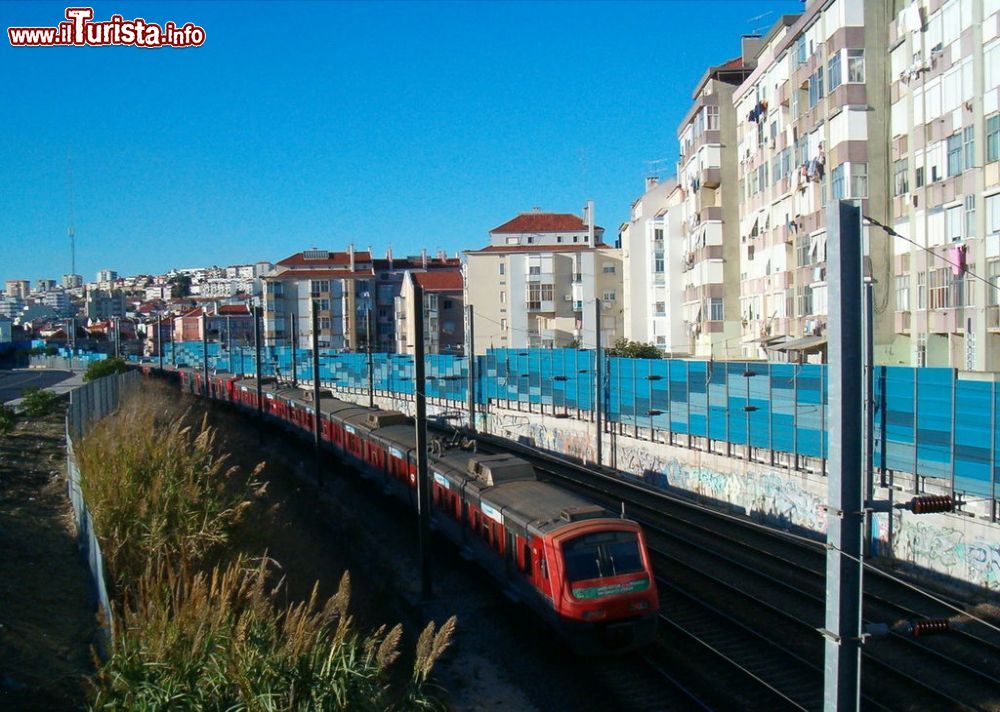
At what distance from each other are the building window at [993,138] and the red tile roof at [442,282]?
75.0 metres

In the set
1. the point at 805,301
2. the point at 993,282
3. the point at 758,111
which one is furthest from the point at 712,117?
the point at 993,282

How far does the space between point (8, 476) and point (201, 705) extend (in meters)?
16.4

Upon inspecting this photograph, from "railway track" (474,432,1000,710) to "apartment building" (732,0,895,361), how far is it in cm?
1032

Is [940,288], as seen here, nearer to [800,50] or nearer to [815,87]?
[815,87]

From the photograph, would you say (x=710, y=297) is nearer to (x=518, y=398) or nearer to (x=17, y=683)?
(x=518, y=398)

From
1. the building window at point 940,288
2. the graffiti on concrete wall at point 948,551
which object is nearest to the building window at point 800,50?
the building window at point 940,288

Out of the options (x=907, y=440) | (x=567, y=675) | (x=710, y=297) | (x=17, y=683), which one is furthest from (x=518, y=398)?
(x=17, y=683)

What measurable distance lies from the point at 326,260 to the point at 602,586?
98.0 m

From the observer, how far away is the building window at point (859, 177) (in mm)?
28906

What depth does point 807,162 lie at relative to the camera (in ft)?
103

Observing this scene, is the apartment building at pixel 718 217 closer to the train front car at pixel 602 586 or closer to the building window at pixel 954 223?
the building window at pixel 954 223

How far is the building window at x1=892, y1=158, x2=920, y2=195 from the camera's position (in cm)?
2792

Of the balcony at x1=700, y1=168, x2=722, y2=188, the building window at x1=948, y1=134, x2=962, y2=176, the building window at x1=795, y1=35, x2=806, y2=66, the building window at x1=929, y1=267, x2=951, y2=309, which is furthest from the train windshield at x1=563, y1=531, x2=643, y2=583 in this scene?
the balcony at x1=700, y1=168, x2=722, y2=188

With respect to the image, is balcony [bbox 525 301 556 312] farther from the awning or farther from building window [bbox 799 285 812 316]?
the awning
